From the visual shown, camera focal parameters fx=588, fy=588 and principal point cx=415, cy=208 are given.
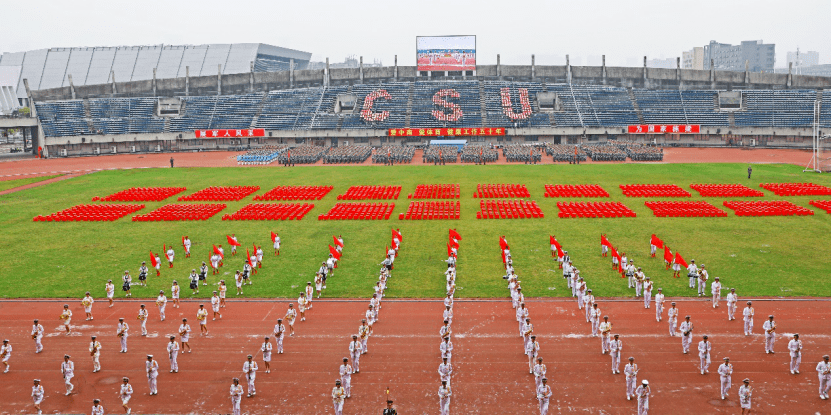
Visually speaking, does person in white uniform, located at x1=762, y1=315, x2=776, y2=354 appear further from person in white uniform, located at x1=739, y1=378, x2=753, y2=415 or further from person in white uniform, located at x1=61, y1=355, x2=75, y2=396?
person in white uniform, located at x1=61, y1=355, x2=75, y2=396

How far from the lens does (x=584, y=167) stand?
64.4m

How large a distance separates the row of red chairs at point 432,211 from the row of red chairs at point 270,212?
7.31 m

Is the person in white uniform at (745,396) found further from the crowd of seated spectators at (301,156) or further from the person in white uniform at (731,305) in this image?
the crowd of seated spectators at (301,156)

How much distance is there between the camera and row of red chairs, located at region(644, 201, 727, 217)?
126 ft

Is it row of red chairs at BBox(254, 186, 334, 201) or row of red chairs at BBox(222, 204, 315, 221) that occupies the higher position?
row of red chairs at BBox(254, 186, 334, 201)

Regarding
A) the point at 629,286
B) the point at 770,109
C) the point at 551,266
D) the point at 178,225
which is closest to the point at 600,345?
the point at 629,286

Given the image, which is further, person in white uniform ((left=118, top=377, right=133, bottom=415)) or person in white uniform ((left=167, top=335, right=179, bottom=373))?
person in white uniform ((left=167, top=335, right=179, bottom=373))

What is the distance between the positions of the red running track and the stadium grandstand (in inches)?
2585

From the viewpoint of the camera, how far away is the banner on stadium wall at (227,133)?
89312 millimetres

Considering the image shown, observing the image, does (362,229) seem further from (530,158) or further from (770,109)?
(770,109)

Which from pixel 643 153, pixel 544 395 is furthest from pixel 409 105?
pixel 544 395

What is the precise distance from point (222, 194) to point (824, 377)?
43.1m

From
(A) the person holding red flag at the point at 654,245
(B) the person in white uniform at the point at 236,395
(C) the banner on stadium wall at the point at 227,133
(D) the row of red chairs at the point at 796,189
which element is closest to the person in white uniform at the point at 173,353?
(B) the person in white uniform at the point at 236,395

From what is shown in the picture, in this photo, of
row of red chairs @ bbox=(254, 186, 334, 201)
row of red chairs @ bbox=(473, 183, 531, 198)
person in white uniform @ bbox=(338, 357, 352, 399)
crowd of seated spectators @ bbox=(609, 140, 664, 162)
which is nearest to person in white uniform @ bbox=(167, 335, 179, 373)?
person in white uniform @ bbox=(338, 357, 352, 399)
